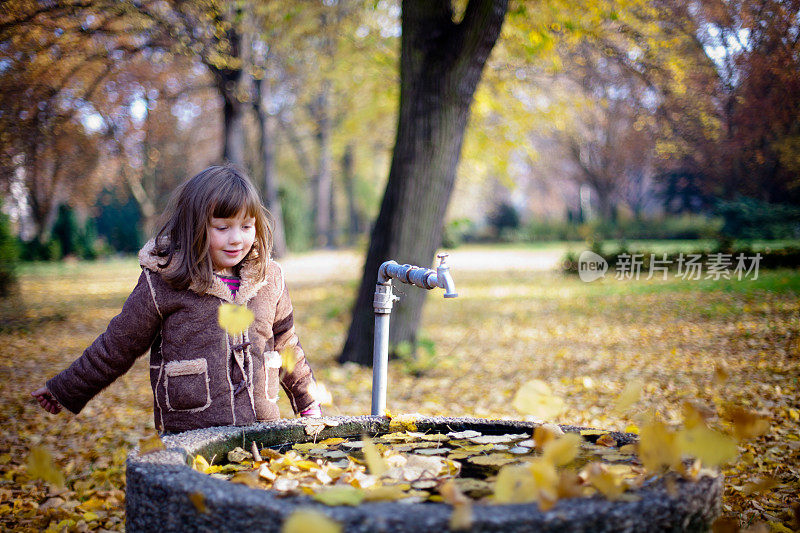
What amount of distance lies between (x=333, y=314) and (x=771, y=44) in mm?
6077

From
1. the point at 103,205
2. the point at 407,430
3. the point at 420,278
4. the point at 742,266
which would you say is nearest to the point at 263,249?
the point at 420,278

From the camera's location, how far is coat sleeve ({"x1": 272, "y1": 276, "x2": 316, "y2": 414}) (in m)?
2.13

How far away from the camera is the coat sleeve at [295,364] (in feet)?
6.99

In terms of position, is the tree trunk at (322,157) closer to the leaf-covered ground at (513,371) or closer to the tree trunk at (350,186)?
the tree trunk at (350,186)

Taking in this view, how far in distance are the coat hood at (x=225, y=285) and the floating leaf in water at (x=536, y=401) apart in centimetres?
103

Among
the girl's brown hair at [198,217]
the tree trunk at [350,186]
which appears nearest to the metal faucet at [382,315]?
the girl's brown hair at [198,217]

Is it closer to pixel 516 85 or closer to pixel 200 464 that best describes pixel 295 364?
pixel 200 464

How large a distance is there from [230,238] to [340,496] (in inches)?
40.8

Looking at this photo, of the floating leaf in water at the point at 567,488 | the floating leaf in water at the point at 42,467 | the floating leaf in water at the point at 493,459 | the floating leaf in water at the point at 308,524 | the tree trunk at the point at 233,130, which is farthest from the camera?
the tree trunk at the point at 233,130

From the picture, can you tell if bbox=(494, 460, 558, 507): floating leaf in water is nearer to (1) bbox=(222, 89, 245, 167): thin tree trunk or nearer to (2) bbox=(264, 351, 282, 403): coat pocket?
(2) bbox=(264, 351, 282, 403): coat pocket

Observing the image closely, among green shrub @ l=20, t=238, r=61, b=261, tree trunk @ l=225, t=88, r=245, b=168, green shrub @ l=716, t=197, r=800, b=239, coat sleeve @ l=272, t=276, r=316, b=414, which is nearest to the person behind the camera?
coat sleeve @ l=272, t=276, r=316, b=414

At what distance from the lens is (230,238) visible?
1.90 meters

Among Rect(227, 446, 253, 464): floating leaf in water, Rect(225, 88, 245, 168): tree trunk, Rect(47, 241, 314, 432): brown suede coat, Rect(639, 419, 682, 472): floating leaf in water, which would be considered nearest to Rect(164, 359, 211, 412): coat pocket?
Rect(47, 241, 314, 432): brown suede coat

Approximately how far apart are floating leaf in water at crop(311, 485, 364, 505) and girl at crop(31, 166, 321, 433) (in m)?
0.85
